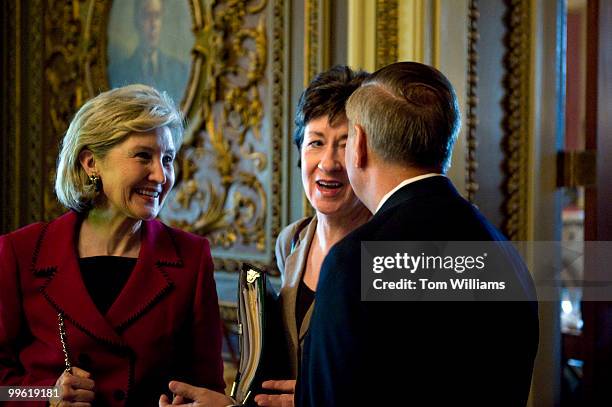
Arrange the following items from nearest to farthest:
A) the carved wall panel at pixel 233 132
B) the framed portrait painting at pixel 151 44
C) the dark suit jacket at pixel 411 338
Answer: the dark suit jacket at pixel 411 338 < the carved wall panel at pixel 233 132 < the framed portrait painting at pixel 151 44

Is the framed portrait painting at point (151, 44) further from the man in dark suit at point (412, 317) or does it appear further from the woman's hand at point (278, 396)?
the man in dark suit at point (412, 317)

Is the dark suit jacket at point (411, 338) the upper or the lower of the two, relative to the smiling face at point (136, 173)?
lower

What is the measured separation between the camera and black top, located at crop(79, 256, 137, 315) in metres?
1.89

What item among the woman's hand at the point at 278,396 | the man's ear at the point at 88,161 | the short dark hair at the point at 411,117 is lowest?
the woman's hand at the point at 278,396

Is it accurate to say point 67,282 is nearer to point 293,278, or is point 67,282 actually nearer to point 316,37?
point 293,278

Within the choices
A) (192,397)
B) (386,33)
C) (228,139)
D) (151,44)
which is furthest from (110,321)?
(151,44)

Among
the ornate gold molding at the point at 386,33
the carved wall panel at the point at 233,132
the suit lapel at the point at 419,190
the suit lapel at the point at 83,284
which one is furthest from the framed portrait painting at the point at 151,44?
the suit lapel at the point at 419,190

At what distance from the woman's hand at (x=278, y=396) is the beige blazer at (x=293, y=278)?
0.07m

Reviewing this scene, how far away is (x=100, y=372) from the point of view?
184 cm

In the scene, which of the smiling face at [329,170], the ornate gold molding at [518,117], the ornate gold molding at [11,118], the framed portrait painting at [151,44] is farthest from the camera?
the ornate gold molding at [11,118]

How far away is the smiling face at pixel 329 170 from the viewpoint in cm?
194

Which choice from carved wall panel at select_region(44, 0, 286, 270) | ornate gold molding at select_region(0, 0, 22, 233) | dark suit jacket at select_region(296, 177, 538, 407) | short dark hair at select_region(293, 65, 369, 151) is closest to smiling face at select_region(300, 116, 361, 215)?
short dark hair at select_region(293, 65, 369, 151)

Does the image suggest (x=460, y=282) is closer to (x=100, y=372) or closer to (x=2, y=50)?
(x=100, y=372)

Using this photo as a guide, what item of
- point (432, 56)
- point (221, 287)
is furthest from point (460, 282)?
point (221, 287)
